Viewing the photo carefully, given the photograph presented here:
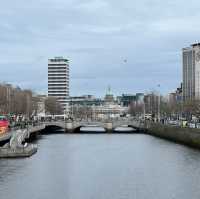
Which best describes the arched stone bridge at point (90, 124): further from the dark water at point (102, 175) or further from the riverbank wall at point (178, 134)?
the dark water at point (102, 175)

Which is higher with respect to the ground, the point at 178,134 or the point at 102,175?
the point at 178,134

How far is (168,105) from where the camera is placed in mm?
157625

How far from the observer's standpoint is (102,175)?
4966 cm

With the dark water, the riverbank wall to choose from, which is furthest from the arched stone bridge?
the dark water

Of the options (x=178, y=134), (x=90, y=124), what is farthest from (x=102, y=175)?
(x=90, y=124)

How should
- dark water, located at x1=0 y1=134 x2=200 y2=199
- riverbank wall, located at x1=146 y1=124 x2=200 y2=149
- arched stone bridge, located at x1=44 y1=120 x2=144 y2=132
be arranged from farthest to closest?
arched stone bridge, located at x1=44 y1=120 x2=144 y2=132 → riverbank wall, located at x1=146 y1=124 x2=200 y2=149 → dark water, located at x1=0 y1=134 x2=200 y2=199

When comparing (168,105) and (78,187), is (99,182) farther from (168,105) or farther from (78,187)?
(168,105)

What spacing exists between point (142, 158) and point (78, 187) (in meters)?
21.8

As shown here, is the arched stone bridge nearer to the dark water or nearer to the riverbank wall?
the riverbank wall

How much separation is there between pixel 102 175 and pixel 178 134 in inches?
1620

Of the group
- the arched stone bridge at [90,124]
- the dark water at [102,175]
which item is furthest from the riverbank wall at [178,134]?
the arched stone bridge at [90,124]

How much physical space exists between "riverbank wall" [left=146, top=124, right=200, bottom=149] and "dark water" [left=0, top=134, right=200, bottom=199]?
12.4ft

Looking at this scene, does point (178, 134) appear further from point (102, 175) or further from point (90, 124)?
point (90, 124)

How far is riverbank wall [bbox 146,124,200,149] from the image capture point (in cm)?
7556
